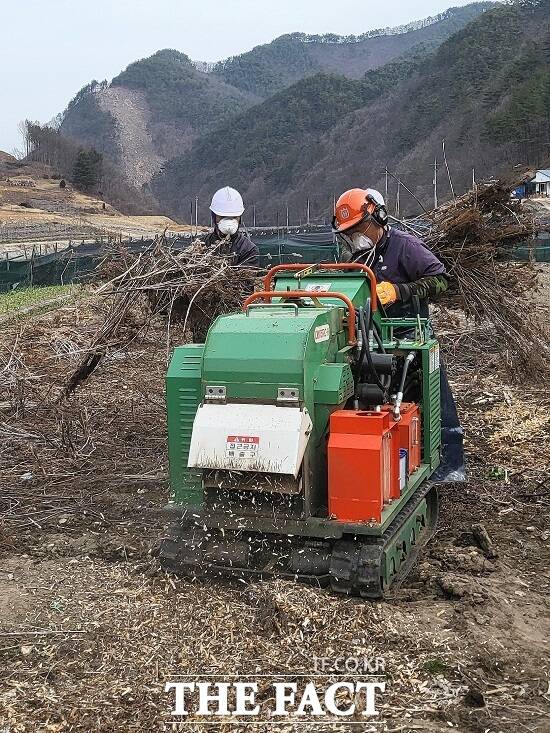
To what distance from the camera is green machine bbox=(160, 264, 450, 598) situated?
413cm

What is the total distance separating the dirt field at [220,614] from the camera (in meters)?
3.47

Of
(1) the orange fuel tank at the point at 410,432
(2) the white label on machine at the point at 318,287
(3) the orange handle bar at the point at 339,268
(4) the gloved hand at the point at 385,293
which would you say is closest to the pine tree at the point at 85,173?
(3) the orange handle bar at the point at 339,268

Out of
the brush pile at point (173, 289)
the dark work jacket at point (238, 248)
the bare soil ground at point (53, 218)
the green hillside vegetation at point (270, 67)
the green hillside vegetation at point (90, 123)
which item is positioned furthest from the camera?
the green hillside vegetation at point (270, 67)

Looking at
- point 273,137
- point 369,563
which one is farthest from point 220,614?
point 273,137

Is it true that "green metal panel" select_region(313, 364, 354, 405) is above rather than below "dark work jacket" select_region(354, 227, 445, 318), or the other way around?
below

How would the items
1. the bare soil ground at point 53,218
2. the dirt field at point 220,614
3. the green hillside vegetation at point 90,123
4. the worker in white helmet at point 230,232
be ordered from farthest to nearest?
1. the green hillside vegetation at point 90,123
2. the bare soil ground at point 53,218
3. the worker in white helmet at point 230,232
4. the dirt field at point 220,614

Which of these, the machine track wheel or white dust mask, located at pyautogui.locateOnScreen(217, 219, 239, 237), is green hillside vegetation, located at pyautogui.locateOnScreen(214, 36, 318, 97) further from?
the machine track wheel

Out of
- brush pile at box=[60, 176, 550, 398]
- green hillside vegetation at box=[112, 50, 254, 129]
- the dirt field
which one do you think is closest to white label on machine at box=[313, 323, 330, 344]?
the dirt field

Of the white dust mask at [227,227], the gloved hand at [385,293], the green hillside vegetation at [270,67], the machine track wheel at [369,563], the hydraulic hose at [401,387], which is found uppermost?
the green hillside vegetation at [270,67]

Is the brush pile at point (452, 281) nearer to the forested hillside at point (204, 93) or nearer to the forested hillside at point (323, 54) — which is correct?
the forested hillside at point (204, 93)

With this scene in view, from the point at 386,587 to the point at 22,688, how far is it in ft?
5.75

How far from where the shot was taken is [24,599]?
4.52 metres

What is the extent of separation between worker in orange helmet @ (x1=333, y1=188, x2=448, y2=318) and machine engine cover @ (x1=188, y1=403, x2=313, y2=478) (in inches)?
72.8

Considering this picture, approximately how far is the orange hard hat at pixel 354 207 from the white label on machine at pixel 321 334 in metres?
1.49
